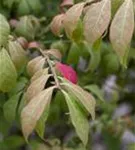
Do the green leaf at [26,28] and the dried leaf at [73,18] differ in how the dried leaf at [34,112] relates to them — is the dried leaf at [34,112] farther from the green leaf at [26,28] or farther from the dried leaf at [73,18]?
the green leaf at [26,28]

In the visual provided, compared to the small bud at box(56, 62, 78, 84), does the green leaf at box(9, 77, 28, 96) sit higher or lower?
lower

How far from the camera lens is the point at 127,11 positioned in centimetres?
94

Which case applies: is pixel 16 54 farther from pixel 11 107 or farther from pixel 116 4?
pixel 116 4

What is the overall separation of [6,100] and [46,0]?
0.48 meters

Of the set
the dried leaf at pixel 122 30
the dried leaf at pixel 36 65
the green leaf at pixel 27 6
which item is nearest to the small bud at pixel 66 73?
the dried leaf at pixel 36 65

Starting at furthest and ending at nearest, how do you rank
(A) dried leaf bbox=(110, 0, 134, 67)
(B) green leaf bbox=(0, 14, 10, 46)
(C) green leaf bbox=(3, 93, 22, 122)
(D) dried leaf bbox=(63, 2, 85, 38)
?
(C) green leaf bbox=(3, 93, 22, 122)
(B) green leaf bbox=(0, 14, 10, 46)
(D) dried leaf bbox=(63, 2, 85, 38)
(A) dried leaf bbox=(110, 0, 134, 67)

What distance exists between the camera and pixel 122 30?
921 mm

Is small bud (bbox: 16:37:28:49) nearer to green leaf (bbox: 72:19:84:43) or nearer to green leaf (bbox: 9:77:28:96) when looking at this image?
green leaf (bbox: 9:77:28:96)

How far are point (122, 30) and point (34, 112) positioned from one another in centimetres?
21

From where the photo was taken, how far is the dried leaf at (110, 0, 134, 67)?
92 cm

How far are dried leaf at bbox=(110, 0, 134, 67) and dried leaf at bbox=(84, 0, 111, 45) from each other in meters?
0.03

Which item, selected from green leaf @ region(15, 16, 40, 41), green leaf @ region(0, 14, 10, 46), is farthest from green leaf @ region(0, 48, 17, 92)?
green leaf @ region(15, 16, 40, 41)

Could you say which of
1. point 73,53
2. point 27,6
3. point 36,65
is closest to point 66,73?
point 36,65

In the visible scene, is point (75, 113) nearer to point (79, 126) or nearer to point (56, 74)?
point (79, 126)
